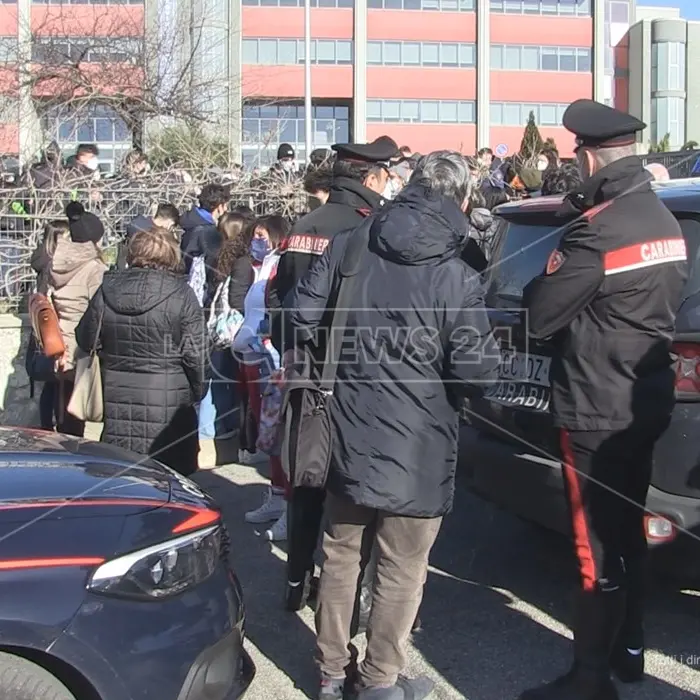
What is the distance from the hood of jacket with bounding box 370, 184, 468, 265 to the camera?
3.31 m

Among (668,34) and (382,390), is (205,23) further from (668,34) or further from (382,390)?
(668,34)

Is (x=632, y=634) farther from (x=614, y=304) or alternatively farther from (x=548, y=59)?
(x=548, y=59)

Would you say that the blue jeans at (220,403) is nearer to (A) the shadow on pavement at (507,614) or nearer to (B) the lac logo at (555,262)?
(A) the shadow on pavement at (507,614)

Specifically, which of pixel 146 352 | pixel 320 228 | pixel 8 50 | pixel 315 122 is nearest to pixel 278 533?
pixel 146 352

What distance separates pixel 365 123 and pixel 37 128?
4116 centimetres

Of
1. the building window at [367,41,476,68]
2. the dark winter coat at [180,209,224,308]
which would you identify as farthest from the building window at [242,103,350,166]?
the dark winter coat at [180,209,224,308]

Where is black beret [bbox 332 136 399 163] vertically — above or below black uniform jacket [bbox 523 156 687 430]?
above

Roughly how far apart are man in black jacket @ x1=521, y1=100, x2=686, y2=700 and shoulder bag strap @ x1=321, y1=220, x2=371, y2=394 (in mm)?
633

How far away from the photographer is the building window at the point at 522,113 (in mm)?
56656

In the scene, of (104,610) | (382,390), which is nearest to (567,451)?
(382,390)

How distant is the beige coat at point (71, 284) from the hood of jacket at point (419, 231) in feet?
12.2

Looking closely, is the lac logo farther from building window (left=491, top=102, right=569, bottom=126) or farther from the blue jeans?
building window (left=491, top=102, right=569, bottom=126)

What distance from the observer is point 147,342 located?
4930mm

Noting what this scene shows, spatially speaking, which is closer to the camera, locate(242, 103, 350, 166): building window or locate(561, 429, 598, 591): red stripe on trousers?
locate(561, 429, 598, 591): red stripe on trousers
